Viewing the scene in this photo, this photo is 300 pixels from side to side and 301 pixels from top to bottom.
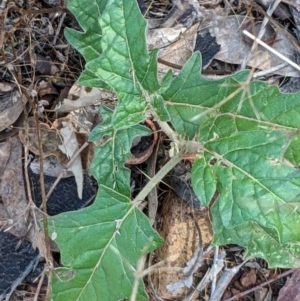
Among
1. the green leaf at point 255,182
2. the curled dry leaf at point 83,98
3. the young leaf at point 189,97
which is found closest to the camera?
the green leaf at point 255,182

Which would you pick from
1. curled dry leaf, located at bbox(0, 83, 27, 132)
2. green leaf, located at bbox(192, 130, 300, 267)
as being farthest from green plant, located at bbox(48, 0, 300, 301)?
curled dry leaf, located at bbox(0, 83, 27, 132)

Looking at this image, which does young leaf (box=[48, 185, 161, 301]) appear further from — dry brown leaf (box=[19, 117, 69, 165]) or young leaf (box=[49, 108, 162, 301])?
dry brown leaf (box=[19, 117, 69, 165])

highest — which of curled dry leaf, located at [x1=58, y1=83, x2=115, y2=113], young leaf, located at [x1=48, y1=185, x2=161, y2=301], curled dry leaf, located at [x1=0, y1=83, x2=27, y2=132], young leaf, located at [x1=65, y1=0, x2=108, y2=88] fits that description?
young leaf, located at [x1=65, y1=0, x2=108, y2=88]

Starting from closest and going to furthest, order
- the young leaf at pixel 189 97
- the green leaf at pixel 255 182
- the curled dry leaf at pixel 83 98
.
A: the green leaf at pixel 255 182
the young leaf at pixel 189 97
the curled dry leaf at pixel 83 98

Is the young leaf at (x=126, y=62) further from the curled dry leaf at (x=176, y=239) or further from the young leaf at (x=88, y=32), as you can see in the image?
the curled dry leaf at (x=176, y=239)

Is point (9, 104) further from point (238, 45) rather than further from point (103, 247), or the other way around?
point (238, 45)

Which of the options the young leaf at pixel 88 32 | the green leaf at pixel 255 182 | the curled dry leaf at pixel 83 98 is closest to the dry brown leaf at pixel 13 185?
the curled dry leaf at pixel 83 98

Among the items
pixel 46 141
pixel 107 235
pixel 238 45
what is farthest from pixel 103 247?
pixel 238 45

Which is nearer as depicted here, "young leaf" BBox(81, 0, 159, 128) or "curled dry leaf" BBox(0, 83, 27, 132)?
"young leaf" BBox(81, 0, 159, 128)
